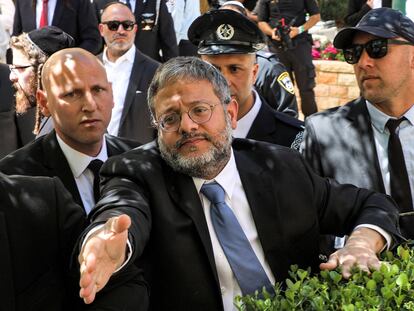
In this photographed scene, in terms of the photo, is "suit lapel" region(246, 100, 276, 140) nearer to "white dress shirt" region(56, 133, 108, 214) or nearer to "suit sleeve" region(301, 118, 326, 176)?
"suit sleeve" region(301, 118, 326, 176)

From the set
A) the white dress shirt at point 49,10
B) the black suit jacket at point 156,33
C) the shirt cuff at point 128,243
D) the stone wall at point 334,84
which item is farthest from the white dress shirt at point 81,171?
the stone wall at point 334,84

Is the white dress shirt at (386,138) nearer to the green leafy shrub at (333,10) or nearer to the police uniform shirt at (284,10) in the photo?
the police uniform shirt at (284,10)

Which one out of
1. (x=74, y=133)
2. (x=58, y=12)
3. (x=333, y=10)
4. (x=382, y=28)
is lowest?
(x=333, y=10)

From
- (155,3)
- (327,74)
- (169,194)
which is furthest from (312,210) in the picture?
(327,74)

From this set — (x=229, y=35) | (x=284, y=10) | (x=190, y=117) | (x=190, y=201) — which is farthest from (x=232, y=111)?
(x=284, y=10)

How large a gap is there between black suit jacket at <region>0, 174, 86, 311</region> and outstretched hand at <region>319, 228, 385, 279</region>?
3.29 feet

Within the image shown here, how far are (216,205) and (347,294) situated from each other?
0.72 meters

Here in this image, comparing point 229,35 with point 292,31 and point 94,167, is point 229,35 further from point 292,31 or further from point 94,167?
point 292,31

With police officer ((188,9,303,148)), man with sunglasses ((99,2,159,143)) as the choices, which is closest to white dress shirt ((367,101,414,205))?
police officer ((188,9,303,148))

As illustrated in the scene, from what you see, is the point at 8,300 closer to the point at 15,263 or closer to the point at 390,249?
the point at 15,263

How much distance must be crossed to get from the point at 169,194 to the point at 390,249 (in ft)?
3.25

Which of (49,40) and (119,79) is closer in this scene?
(49,40)

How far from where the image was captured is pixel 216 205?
127 inches

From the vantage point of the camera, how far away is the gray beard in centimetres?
321
